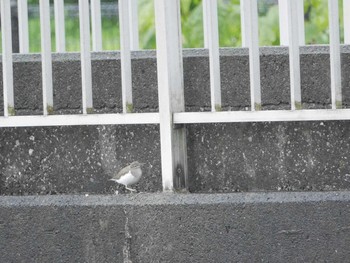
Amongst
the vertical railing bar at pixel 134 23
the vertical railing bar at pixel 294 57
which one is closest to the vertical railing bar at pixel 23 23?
the vertical railing bar at pixel 134 23

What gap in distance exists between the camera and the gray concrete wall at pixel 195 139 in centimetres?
627

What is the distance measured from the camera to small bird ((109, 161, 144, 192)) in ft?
20.3

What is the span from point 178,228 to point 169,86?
77 centimetres

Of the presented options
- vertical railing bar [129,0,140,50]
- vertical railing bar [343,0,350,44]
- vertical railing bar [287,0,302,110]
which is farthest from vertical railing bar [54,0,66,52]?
vertical railing bar [343,0,350,44]

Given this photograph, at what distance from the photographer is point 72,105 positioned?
6660 mm

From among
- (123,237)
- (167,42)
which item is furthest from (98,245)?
(167,42)

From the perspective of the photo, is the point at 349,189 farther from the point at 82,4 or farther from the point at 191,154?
the point at 82,4

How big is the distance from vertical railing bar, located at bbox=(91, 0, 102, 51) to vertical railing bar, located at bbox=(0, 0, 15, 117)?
0.68 m

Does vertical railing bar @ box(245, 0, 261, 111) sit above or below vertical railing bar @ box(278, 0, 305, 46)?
below

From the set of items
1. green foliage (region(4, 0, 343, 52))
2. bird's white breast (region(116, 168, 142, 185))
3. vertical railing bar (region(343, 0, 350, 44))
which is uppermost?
green foliage (region(4, 0, 343, 52))

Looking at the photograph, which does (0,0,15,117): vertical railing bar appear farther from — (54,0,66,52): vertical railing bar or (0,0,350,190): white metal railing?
(54,0,66,52): vertical railing bar

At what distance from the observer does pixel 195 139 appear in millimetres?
6398

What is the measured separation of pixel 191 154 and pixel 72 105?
0.79 metres

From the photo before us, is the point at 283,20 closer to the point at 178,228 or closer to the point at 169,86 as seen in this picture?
the point at 169,86
